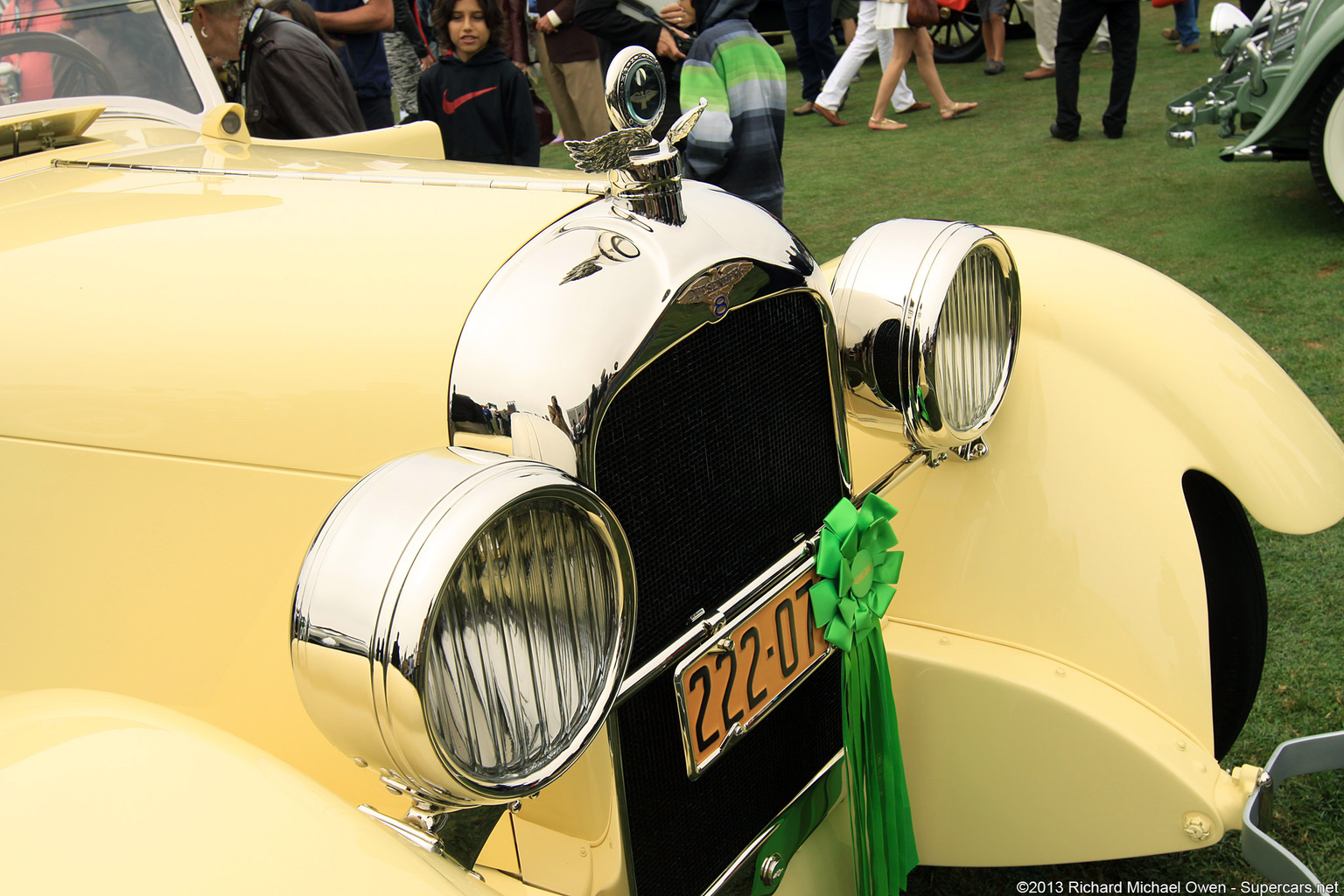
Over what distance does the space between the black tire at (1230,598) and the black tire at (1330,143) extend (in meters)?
3.50

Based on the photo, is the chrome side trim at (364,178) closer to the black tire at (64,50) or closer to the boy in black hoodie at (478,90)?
the black tire at (64,50)

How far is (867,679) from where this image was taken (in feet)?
4.82

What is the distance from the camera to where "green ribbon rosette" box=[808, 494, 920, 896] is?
139cm

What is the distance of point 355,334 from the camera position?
1.24 meters

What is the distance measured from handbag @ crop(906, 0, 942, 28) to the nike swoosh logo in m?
4.35

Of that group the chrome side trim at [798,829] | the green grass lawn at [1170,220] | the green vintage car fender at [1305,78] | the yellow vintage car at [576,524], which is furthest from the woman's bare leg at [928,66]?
the chrome side trim at [798,829]

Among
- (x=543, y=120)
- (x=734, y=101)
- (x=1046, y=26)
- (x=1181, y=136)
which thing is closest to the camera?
(x=734, y=101)

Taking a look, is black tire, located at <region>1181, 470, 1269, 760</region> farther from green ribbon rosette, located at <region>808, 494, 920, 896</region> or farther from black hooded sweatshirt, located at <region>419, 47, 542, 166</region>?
black hooded sweatshirt, located at <region>419, 47, 542, 166</region>

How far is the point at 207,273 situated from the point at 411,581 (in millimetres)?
709

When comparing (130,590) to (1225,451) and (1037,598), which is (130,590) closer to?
(1037,598)

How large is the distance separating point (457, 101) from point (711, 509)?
3050mm

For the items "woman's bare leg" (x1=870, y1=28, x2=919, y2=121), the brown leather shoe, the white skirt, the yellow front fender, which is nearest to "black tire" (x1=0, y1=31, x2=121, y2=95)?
the yellow front fender

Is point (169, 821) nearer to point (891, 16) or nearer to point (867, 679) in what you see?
point (867, 679)

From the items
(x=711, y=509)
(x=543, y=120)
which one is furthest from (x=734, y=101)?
(x=543, y=120)
